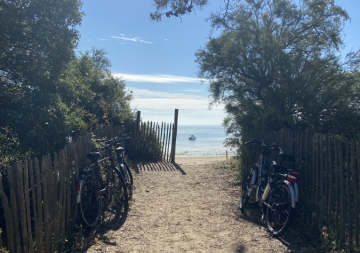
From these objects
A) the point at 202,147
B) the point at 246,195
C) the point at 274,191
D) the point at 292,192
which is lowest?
the point at 202,147

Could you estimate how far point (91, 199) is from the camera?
5.79 m

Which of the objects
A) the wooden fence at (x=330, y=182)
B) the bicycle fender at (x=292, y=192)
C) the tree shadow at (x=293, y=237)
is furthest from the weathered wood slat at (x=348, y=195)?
the bicycle fender at (x=292, y=192)

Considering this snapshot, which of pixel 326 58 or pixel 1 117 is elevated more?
pixel 326 58

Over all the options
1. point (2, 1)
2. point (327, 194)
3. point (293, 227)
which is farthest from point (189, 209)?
point (2, 1)

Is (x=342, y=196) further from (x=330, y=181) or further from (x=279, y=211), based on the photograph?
(x=279, y=211)

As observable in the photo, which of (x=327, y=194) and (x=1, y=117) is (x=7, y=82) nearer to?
(x=1, y=117)

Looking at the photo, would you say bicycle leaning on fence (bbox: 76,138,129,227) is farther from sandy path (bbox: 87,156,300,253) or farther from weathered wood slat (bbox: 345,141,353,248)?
weathered wood slat (bbox: 345,141,353,248)

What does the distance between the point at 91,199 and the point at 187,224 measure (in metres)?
1.69

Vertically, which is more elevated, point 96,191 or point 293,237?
point 96,191

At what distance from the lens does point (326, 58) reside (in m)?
8.93

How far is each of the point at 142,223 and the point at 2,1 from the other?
4471 millimetres

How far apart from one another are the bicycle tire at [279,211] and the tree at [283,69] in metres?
3.43

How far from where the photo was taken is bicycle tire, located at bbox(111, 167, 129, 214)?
6.55 m

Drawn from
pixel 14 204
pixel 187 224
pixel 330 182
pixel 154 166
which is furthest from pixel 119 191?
pixel 154 166
